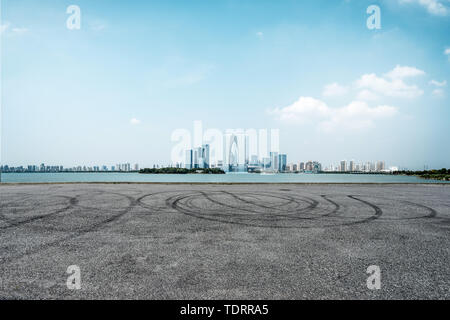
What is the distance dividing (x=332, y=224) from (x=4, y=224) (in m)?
11.9

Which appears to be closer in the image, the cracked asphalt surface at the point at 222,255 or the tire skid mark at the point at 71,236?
the cracked asphalt surface at the point at 222,255

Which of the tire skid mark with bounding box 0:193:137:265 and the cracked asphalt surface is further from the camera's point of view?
the tire skid mark with bounding box 0:193:137:265

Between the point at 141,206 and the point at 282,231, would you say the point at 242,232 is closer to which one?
the point at 282,231

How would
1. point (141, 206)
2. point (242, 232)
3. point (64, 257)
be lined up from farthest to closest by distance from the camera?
1. point (141, 206)
2. point (242, 232)
3. point (64, 257)

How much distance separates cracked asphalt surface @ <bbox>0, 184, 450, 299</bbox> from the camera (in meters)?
3.44

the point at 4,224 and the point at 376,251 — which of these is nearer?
the point at 376,251

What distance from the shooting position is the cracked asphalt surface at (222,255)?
3443mm

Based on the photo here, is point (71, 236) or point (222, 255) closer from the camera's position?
point (222, 255)

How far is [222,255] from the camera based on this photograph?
4766mm
